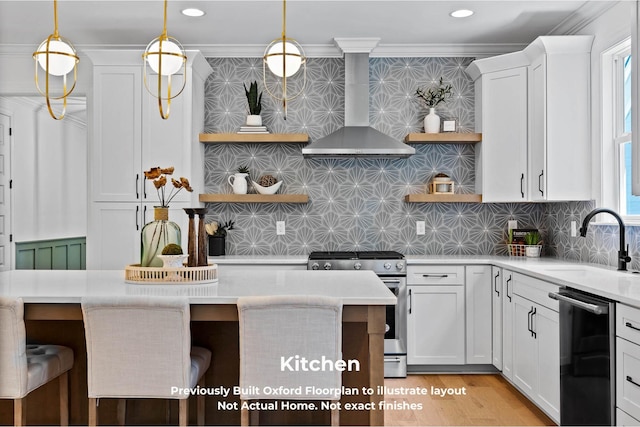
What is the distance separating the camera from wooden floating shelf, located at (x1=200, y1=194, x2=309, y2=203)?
15.1 ft

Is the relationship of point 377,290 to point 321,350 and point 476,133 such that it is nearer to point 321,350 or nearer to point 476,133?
point 321,350

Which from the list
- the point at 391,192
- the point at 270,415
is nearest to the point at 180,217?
the point at 391,192

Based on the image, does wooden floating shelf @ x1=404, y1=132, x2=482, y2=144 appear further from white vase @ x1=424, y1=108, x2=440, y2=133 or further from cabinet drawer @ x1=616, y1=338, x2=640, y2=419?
cabinet drawer @ x1=616, y1=338, x2=640, y2=419


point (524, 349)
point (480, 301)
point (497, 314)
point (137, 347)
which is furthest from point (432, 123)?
point (137, 347)

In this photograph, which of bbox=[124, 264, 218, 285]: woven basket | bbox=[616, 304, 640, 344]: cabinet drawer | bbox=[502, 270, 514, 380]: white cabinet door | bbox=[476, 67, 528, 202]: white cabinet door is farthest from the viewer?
bbox=[476, 67, 528, 202]: white cabinet door

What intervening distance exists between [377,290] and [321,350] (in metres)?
0.41

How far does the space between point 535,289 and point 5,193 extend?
16.5 ft

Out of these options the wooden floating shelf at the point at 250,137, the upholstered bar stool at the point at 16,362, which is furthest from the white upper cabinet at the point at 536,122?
the upholstered bar stool at the point at 16,362

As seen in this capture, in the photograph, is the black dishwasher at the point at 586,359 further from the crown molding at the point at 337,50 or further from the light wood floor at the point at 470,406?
the crown molding at the point at 337,50

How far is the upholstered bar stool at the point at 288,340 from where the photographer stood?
2.16 metres

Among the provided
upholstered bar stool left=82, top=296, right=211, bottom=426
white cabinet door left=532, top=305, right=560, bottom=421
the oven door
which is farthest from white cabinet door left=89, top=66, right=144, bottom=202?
white cabinet door left=532, top=305, right=560, bottom=421

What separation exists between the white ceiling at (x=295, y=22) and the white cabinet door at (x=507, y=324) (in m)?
1.84

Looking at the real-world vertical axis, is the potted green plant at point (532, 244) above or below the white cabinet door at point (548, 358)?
above

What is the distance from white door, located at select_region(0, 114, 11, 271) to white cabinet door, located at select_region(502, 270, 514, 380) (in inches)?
184
